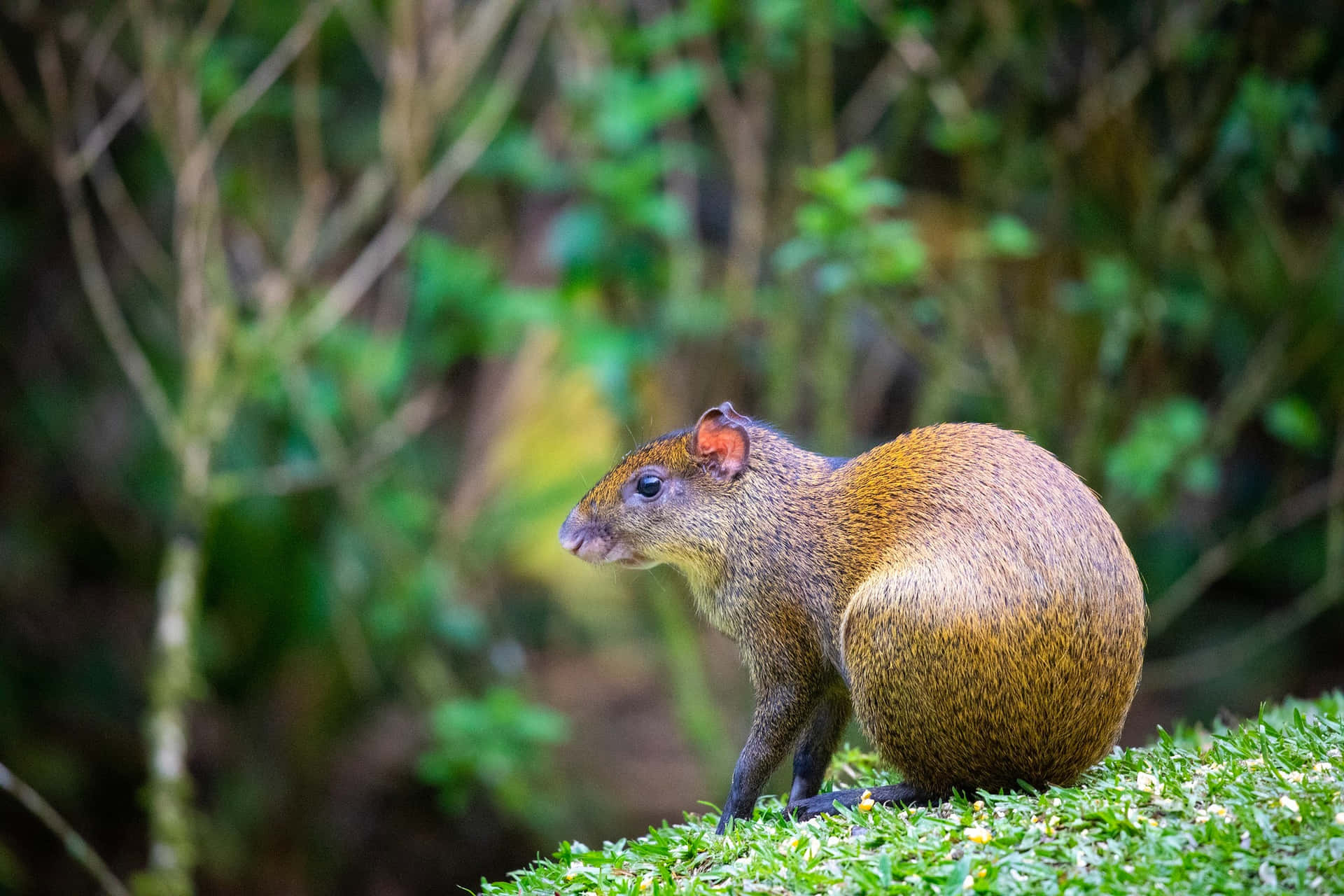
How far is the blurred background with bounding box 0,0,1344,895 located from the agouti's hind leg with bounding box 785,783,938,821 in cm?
311

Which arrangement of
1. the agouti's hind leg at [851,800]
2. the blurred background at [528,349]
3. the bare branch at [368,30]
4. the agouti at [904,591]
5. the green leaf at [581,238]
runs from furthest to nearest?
the bare branch at [368,30]
the green leaf at [581,238]
the blurred background at [528,349]
the agouti's hind leg at [851,800]
the agouti at [904,591]

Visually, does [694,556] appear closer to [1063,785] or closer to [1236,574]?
[1063,785]

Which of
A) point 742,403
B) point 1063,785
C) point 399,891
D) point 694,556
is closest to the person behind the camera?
point 1063,785

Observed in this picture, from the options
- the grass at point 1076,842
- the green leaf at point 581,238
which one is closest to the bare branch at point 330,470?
the green leaf at point 581,238

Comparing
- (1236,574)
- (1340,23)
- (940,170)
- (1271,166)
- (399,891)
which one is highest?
(940,170)

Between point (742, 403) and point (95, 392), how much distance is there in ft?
17.1

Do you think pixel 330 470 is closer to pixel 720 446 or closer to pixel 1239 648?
pixel 720 446

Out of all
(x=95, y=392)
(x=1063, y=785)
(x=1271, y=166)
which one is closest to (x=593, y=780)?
(x=95, y=392)

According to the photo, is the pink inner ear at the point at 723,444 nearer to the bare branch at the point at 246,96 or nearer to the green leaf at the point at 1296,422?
the bare branch at the point at 246,96

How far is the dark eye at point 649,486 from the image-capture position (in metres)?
4.32

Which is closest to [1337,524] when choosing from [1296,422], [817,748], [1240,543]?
[1240,543]

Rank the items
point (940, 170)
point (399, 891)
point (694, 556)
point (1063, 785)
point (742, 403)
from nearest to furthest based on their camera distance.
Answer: point (1063, 785) → point (694, 556) → point (399, 891) → point (742, 403) → point (940, 170)

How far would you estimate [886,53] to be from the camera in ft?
32.8

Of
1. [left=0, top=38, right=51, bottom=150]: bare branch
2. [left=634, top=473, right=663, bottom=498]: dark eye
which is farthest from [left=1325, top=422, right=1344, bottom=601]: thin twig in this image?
[left=0, top=38, right=51, bottom=150]: bare branch
